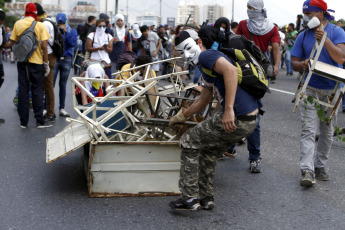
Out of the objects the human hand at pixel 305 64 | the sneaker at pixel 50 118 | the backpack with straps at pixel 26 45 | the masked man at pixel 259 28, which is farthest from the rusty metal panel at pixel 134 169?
the sneaker at pixel 50 118

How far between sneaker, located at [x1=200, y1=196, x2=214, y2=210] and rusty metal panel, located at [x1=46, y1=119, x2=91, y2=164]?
1.21 m

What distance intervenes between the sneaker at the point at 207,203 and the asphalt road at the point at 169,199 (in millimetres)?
63

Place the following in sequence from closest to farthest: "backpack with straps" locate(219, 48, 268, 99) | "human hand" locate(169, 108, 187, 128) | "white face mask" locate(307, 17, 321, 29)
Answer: "backpack with straps" locate(219, 48, 268, 99) < "human hand" locate(169, 108, 187, 128) < "white face mask" locate(307, 17, 321, 29)

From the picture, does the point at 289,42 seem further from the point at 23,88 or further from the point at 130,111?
the point at 130,111

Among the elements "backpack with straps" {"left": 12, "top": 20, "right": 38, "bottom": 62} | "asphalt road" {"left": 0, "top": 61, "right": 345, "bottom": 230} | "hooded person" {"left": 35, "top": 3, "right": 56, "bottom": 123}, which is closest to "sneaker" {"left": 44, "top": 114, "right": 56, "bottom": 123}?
"hooded person" {"left": 35, "top": 3, "right": 56, "bottom": 123}

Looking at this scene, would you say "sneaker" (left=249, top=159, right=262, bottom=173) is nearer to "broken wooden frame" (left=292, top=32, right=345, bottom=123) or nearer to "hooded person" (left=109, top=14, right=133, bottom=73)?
"broken wooden frame" (left=292, top=32, right=345, bottom=123)

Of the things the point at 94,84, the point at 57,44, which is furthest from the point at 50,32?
the point at 94,84

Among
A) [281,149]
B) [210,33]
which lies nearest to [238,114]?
[210,33]

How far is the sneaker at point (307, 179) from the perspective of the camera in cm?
588

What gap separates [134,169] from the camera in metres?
5.33

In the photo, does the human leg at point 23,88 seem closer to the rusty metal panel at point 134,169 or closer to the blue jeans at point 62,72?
the blue jeans at point 62,72

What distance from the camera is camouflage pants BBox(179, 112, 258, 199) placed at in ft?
15.7

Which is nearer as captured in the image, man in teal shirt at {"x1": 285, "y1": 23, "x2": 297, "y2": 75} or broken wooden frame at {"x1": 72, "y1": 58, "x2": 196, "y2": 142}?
broken wooden frame at {"x1": 72, "y1": 58, "x2": 196, "y2": 142}

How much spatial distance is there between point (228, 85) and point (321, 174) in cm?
238
